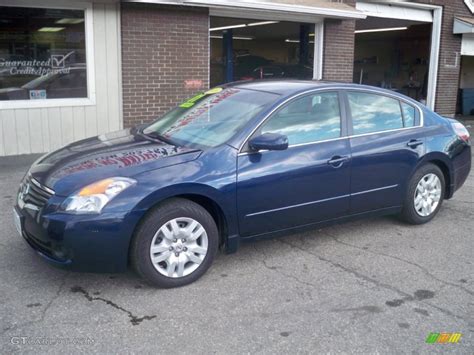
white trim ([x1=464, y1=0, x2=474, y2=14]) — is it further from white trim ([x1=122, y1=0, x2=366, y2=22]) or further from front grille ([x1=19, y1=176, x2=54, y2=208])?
front grille ([x1=19, y1=176, x2=54, y2=208])

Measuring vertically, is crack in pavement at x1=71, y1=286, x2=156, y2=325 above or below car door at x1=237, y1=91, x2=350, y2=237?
below

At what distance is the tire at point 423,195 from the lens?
17.4ft

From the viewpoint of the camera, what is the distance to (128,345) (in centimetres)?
314

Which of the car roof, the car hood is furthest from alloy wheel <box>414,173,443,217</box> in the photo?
the car hood

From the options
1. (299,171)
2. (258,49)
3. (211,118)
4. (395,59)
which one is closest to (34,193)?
(211,118)

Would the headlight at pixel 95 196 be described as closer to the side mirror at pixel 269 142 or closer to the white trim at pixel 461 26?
the side mirror at pixel 269 142

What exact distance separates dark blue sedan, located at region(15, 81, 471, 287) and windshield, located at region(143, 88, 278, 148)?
2 cm

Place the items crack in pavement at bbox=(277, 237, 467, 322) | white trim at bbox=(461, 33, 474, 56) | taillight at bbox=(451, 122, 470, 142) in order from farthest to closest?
white trim at bbox=(461, 33, 474, 56) < taillight at bbox=(451, 122, 470, 142) < crack in pavement at bbox=(277, 237, 467, 322)

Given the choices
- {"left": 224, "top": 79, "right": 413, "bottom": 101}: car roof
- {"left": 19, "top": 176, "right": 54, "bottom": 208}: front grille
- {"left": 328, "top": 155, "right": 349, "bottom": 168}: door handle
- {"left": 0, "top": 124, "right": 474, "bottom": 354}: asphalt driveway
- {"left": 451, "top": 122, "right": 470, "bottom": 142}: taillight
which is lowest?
{"left": 0, "top": 124, "right": 474, "bottom": 354}: asphalt driveway

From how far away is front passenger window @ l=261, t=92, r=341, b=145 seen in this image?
445 cm

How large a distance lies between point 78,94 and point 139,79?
3.52 ft

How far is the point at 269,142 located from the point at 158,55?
18.3ft

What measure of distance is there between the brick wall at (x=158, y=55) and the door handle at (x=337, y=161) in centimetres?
532

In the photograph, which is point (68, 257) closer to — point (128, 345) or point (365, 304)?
point (128, 345)
